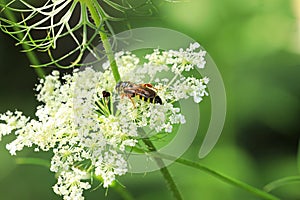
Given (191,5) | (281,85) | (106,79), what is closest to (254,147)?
(281,85)

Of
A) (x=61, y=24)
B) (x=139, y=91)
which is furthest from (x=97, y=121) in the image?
(x=61, y=24)

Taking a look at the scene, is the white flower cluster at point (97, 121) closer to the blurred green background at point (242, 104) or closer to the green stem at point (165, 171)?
the green stem at point (165, 171)

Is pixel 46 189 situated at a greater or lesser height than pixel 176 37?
→ lesser

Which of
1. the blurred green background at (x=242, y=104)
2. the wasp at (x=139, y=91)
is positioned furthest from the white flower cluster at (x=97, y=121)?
the blurred green background at (x=242, y=104)

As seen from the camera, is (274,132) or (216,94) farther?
(274,132)

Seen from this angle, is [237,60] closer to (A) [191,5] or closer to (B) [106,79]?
(A) [191,5]
